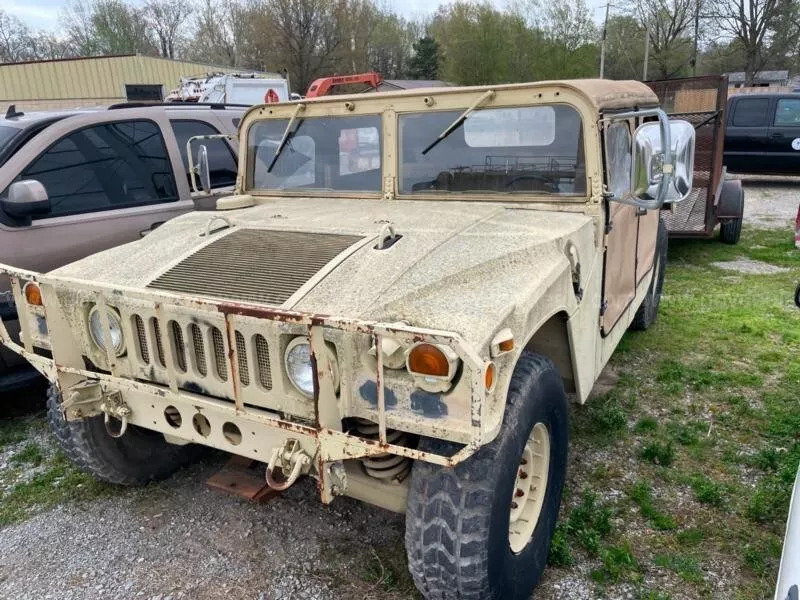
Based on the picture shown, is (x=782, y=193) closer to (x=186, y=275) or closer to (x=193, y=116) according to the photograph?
(x=193, y=116)

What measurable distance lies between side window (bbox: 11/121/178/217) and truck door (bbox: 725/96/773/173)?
38.9ft

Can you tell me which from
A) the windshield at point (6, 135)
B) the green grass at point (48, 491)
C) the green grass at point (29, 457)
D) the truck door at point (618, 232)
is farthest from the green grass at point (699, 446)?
the windshield at point (6, 135)

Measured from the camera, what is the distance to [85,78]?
25.7 metres

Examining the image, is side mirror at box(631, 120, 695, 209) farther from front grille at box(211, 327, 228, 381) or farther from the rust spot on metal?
front grille at box(211, 327, 228, 381)

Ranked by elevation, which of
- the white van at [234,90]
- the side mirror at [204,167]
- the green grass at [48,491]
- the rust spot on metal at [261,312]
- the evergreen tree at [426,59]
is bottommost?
the green grass at [48,491]

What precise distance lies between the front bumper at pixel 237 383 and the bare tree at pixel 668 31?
46.4 metres

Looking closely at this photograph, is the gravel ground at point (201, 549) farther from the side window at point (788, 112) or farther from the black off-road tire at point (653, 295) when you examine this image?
the side window at point (788, 112)

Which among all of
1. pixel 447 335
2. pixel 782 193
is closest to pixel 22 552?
→ pixel 447 335

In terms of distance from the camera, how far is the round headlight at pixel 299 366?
229 centimetres

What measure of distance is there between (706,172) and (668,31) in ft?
142

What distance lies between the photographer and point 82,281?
107 inches

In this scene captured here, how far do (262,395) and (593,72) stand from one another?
43.5m

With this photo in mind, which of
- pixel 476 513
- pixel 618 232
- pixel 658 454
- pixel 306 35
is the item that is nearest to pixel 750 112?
pixel 618 232

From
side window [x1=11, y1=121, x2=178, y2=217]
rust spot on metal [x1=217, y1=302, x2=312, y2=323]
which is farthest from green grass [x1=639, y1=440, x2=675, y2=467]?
side window [x1=11, y1=121, x2=178, y2=217]
